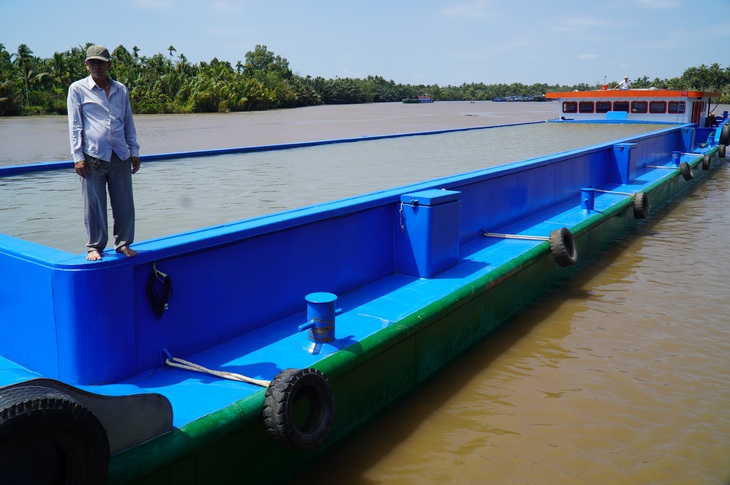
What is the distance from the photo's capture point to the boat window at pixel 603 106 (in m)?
21.5

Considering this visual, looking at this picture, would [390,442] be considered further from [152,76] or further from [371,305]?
[152,76]

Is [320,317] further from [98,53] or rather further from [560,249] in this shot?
[560,249]

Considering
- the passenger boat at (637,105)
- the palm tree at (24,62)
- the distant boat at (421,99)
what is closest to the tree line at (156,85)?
the palm tree at (24,62)

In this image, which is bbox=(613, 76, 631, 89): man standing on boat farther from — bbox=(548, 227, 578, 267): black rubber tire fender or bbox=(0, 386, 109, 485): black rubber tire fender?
bbox=(0, 386, 109, 485): black rubber tire fender

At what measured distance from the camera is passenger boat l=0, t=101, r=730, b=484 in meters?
2.77

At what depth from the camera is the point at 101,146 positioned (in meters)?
3.39

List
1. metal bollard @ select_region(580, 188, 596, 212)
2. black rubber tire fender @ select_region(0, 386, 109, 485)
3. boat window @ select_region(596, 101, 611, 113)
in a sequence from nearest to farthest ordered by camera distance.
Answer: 1. black rubber tire fender @ select_region(0, 386, 109, 485)
2. metal bollard @ select_region(580, 188, 596, 212)
3. boat window @ select_region(596, 101, 611, 113)

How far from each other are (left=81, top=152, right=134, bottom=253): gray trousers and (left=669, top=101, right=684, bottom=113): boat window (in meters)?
20.8

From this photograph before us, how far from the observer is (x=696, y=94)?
814 inches

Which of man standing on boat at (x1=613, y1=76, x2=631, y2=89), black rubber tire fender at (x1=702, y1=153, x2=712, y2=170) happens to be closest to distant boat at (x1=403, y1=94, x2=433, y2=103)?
man standing on boat at (x1=613, y1=76, x2=631, y2=89)

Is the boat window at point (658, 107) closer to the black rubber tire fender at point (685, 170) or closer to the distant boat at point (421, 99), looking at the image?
the black rubber tire fender at point (685, 170)

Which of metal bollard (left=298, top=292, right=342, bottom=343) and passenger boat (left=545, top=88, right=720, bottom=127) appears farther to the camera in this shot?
passenger boat (left=545, top=88, right=720, bottom=127)

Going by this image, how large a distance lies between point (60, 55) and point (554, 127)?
62223 millimetres

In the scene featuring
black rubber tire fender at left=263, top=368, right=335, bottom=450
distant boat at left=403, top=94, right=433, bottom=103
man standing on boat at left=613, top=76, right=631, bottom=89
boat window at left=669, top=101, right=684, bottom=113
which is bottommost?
black rubber tire fender at left=263, top=368, right=335, bottom=450
